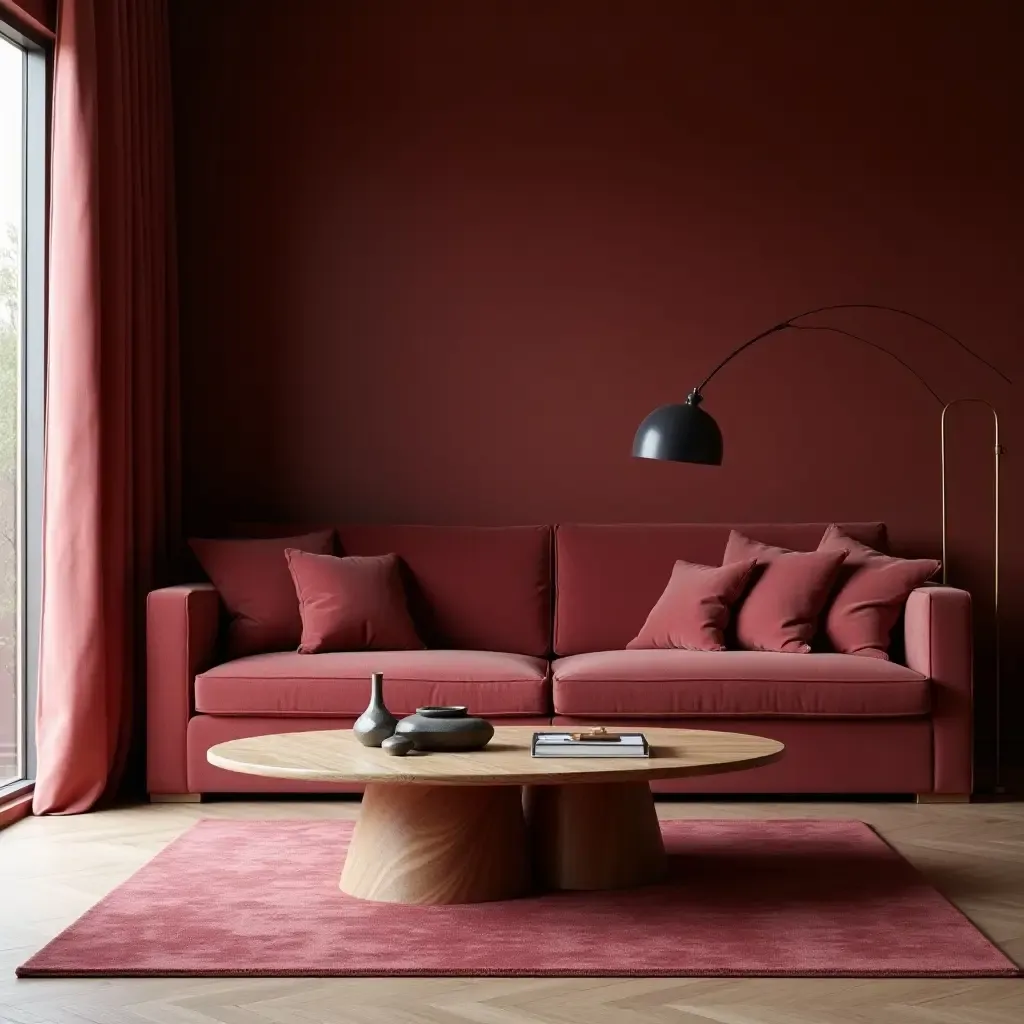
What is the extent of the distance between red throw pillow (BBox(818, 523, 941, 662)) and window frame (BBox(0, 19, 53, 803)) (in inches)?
103

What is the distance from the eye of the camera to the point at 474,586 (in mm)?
5277

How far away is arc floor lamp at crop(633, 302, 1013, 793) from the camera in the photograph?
13.0 feet

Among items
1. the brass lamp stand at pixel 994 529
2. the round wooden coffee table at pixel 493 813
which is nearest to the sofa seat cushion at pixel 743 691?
the brass lamp stand at pixel 994 529

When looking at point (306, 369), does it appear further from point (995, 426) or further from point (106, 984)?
point (106, 984)

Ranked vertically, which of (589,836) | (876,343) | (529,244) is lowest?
(589,836)

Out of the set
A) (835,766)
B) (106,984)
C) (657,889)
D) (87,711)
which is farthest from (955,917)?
(87,711)

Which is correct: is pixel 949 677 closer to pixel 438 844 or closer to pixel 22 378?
pixel 438 844

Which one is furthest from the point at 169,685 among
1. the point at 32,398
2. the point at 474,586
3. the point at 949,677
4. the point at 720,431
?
the point at 949,677

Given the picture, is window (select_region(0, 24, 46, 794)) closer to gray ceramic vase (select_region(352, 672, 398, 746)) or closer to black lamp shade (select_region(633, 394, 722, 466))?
gray ceramic vase (select_region(352, 672, 398, 746))

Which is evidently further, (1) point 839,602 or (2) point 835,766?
(1) point 839,602

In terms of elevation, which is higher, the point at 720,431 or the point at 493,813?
the point at 720,431

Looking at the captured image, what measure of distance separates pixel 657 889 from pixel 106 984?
1279 mm

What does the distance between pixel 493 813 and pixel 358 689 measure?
1346 millimetres

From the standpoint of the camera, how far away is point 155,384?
207 inches
